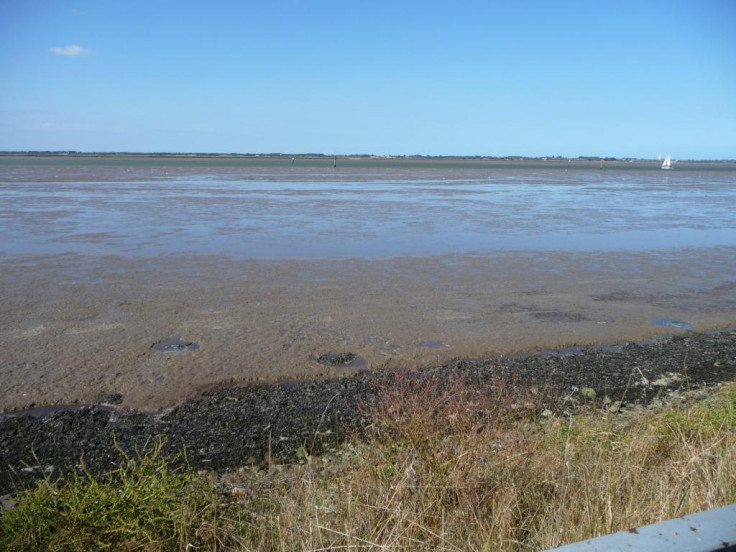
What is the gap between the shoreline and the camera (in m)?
4.93

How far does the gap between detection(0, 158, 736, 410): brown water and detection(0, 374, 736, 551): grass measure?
2500 millimetres

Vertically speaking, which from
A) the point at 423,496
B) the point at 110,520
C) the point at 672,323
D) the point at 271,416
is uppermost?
the point at 423,496

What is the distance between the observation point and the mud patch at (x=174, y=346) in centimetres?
734

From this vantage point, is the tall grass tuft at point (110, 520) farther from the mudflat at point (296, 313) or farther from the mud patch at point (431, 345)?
the mud patch at point (431, 345)

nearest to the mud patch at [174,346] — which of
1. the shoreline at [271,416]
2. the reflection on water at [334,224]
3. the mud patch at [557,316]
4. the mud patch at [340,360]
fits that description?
the shoreline at [271,416]

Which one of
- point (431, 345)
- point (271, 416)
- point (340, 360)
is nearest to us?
point (271, 416)

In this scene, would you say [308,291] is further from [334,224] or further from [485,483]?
[334,224]

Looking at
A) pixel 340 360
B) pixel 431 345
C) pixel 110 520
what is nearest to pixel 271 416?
pixel 340 360

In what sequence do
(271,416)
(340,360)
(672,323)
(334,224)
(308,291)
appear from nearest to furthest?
→ (271,416), (340,360), (672,323), (308,291), (334,224)

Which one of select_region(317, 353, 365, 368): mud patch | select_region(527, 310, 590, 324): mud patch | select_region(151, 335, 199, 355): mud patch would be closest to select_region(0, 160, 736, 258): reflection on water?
select_region(527, 310, 590, 324): mud patch

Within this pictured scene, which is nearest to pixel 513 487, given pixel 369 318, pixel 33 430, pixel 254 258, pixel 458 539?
pixel 458 539

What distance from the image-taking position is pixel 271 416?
567 centimetres

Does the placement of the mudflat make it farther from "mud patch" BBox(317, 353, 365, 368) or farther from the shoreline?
the shoreline

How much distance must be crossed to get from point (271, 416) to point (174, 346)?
238cm
